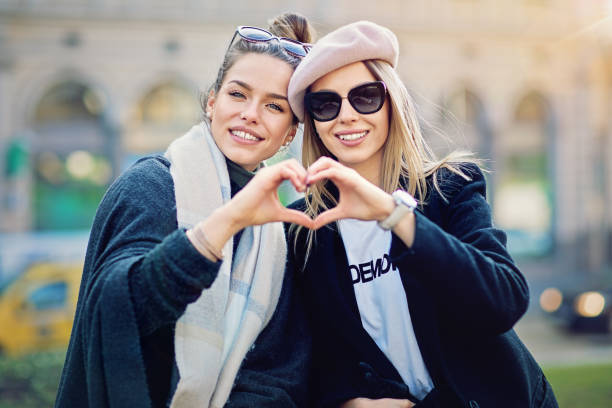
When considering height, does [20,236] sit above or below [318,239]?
below

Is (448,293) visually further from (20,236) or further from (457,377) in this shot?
(20,236)

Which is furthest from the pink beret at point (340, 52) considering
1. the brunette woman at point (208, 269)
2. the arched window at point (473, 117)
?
the arched window at point (473, 117)

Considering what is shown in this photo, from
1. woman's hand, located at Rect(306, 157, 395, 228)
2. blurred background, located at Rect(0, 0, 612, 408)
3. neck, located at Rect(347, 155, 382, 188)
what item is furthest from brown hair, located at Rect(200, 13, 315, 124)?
blurred background, located at Rect(0, 0, 612, 408)

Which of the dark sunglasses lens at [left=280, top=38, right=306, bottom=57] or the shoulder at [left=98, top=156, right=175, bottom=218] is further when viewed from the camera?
the dark sunglasses lens at [left=280, top=38, right=306, bottom=57]

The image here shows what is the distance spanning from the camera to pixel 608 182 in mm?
17438

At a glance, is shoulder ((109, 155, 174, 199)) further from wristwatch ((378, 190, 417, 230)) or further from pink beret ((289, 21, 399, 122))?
wristwatch ((378, 190, 417, 230))

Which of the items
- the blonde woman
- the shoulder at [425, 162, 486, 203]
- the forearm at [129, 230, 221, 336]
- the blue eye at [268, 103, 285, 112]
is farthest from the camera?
the blue eye at [268, 103, 285, 112]

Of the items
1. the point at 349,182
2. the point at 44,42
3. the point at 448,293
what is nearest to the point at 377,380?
the point at 448,293

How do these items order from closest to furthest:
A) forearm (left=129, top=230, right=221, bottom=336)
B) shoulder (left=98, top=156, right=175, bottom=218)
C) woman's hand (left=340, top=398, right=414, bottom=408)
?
1. forearm (left=129, top=230, right=221, bottom=336)
2. shoulder (left=98, top=156, right=175, bottom=218)
3. woman's hand (left=340, top=398, right=414, bottom=408)

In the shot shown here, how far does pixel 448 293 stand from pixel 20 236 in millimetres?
14442

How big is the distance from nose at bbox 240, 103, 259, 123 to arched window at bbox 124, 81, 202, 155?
13511mm

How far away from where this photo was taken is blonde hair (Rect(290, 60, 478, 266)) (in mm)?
2172

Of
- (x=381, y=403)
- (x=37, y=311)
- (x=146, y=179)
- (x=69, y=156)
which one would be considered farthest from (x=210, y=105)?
(x=69, y=156)

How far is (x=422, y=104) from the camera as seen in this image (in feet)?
38.6
